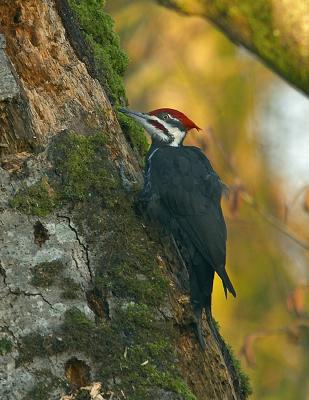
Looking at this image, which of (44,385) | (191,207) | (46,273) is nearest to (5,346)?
(44,385)

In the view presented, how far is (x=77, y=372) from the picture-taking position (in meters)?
3.86

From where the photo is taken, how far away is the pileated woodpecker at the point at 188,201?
468 cm

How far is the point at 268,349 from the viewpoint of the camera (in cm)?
1361

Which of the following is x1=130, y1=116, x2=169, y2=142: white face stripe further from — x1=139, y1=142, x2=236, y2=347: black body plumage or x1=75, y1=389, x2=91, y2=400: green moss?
x1=75, y1=389, x2=91, y2=400: green moss

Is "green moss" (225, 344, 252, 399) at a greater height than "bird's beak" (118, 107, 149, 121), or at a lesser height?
lesser

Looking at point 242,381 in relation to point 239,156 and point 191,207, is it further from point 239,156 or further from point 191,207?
point 239,156

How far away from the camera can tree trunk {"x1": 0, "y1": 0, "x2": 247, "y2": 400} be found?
386 cm

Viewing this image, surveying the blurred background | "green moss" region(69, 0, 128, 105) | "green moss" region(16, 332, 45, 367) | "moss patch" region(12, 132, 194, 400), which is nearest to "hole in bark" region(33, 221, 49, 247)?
"moss patch" region(12, 132, 194, 400)

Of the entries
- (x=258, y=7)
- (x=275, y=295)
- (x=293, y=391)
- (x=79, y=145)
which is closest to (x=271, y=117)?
(x=275, y=295)

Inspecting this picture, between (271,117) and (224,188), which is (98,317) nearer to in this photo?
(224,188)

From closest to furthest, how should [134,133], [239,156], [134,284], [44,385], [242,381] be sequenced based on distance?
1. [44,385]
2. [134,284]
3. [242,381]
4. [134,133]
5. [239,156]

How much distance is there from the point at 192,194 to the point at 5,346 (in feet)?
5.35

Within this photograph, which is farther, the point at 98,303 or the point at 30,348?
the point at 98,303

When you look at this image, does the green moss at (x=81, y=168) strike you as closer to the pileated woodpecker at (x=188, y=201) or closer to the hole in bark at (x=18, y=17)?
the pileated woodpecker at (x=188, y=201)
